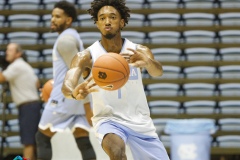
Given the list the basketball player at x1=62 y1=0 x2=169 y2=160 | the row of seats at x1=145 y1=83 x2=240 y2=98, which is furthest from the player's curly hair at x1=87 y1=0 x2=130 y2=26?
the row of seats at x1=145 y1=83 x2=240 y2=98

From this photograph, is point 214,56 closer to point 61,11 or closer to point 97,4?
point 61,11

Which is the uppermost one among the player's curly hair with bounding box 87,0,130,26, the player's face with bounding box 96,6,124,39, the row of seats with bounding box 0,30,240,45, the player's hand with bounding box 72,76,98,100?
the player's curly hair with bounding box 87,0,130,26

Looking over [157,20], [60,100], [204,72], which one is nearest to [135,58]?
[60,100]

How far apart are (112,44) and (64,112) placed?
143 centimetres

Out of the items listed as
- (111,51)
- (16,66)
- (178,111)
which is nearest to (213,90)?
(178,111)

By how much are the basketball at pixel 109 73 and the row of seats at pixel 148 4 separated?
7172 millimetres

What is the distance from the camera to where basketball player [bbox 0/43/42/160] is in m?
7.89

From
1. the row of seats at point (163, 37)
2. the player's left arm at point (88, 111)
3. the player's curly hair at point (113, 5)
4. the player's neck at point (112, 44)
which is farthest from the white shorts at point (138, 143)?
the row of seats at point (163, 37)

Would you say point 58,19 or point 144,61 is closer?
point 144,61

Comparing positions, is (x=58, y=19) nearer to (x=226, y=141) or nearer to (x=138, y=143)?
(x=138, y=143)

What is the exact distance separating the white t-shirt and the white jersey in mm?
3642

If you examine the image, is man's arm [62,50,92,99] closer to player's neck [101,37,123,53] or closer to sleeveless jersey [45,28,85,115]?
player's neck [101,37,123,53]

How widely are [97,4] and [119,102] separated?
2.38ft

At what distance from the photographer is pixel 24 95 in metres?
7.99
